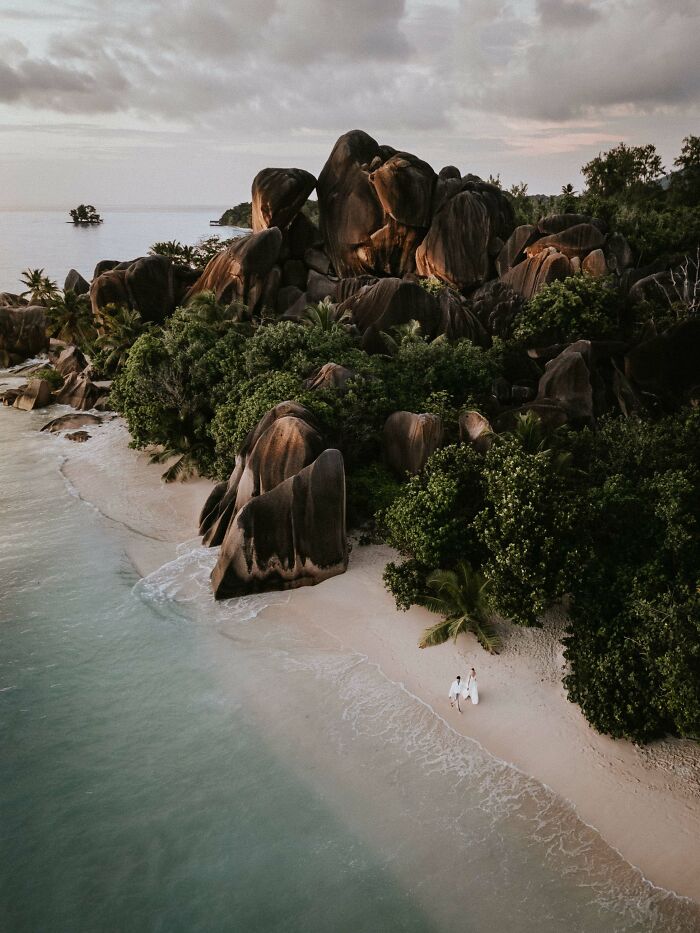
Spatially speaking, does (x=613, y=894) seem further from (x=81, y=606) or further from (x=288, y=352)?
(x=288, y=352)

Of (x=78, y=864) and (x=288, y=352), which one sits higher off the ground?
(x=288, y=352)

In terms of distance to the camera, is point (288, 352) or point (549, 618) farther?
point (288, 352)

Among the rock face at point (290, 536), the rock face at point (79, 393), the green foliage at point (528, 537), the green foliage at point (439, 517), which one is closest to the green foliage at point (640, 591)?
the green foliage at point (528, 537)

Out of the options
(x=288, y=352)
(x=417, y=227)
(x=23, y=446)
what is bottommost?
(x=23, y=446)

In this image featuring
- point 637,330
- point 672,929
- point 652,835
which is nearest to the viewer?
point 672,929

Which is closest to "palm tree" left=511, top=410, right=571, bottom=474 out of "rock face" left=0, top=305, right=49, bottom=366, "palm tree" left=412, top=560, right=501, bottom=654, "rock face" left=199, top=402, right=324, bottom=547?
"palm tree" left=412, top=560, right=501, bottom=654

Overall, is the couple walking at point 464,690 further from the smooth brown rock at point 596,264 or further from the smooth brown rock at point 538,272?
the smooth brown rock at point 596,264

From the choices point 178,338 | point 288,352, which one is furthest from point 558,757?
point 178,338

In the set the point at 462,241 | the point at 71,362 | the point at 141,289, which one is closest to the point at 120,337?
the point at 141,289
